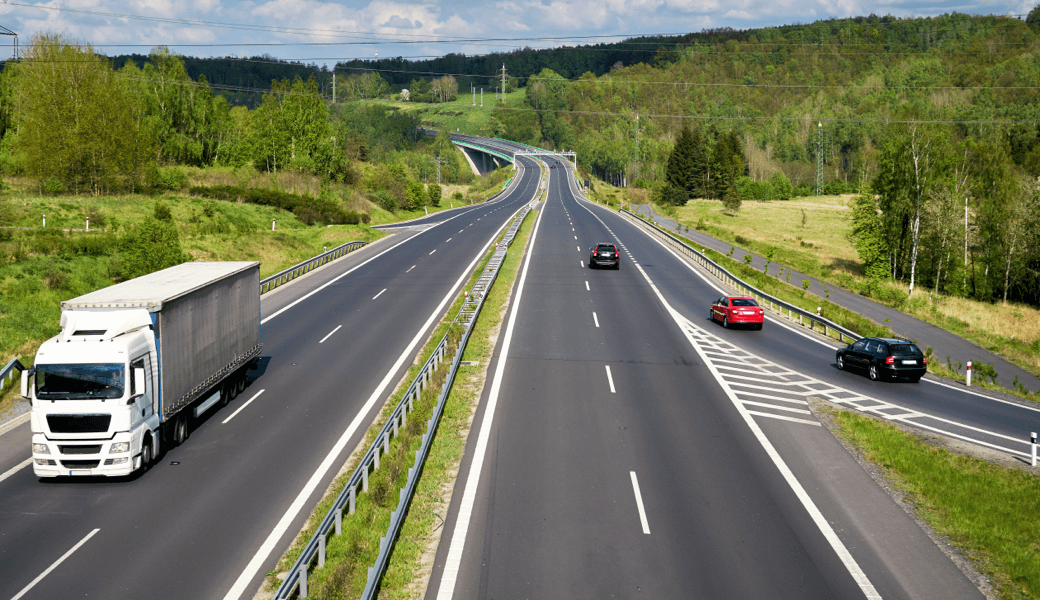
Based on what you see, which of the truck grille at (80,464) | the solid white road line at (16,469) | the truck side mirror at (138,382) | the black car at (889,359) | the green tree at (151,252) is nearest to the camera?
the truck grille at (80,464)

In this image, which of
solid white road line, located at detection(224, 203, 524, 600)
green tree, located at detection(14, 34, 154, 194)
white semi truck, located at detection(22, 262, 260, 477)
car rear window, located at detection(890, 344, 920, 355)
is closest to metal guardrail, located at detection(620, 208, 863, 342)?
car rear window, located at detection(890, 344, 920, 355)

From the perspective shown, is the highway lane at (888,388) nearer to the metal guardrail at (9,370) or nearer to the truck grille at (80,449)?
the truck grille at (80,449)

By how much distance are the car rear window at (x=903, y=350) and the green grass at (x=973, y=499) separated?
662 cm

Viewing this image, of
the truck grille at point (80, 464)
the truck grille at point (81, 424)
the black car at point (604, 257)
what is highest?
the black car at point (604, 257)

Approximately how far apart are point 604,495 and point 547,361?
10.8 metres

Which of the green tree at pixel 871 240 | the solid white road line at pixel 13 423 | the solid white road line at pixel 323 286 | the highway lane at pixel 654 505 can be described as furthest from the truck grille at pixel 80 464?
the green tree at pixel 871 240

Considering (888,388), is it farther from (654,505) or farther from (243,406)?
(243,406)

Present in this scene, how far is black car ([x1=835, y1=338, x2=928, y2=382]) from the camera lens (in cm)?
2481

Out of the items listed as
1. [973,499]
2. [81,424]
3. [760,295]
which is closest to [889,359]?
[973,499]

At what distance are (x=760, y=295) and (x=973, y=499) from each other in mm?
24607

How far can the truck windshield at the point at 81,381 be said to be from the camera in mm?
14430

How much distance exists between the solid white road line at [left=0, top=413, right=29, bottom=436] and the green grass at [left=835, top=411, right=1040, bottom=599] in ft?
67.7

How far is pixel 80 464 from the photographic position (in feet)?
47.3

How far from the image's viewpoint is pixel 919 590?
11.0 m
